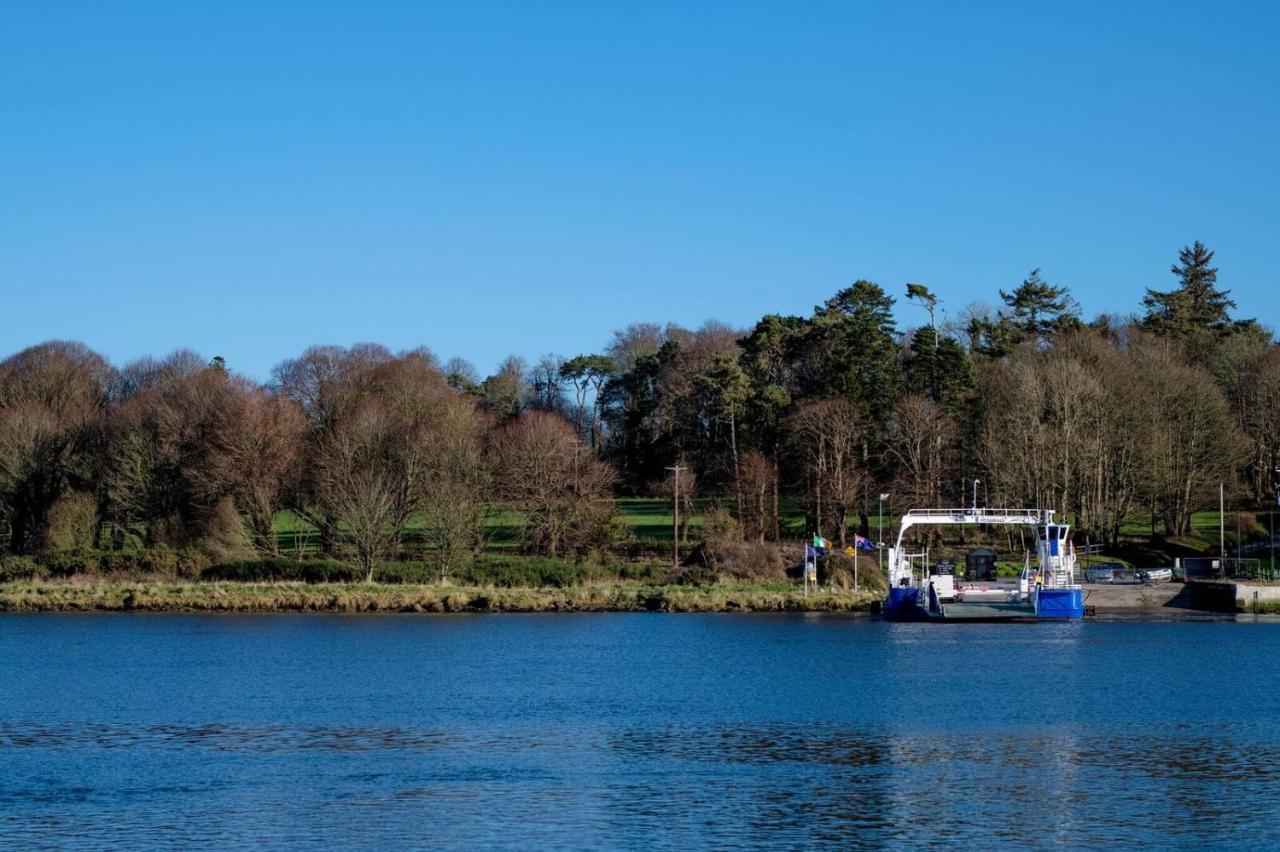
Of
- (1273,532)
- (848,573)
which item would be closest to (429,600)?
(848,573)

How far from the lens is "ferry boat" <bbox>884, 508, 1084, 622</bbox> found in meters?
66.4

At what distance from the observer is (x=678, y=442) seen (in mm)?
105000

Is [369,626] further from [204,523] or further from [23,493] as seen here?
[23,493]

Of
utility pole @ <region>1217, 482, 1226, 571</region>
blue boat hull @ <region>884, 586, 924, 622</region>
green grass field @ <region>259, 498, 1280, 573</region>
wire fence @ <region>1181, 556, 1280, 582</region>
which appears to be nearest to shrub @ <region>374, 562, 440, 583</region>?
green grass field @ <region>259, 498, 1280, 573</region>

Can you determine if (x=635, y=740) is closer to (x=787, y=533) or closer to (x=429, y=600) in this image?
(x=429, y=600)

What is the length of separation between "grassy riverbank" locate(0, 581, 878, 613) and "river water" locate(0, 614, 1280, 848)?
11891 millimetres

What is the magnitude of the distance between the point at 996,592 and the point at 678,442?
3877cm

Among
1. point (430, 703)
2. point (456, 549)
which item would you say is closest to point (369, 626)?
point (456, 549)

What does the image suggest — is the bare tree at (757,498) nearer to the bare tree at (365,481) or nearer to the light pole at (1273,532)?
the bare tree at (365,481)

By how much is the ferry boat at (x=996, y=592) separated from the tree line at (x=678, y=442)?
1490 cm

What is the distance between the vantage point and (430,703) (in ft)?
132

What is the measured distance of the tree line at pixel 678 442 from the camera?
81.5 metres

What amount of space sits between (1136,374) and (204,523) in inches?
2157

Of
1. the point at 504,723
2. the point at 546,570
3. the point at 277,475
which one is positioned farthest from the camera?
the point at 277,475
